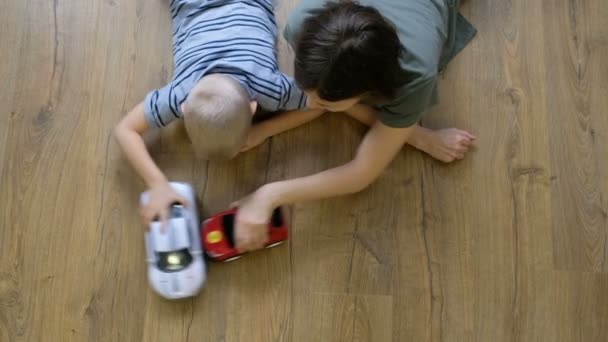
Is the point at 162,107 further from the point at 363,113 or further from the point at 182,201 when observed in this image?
the point at 363,113

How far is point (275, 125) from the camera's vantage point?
3.39 feet

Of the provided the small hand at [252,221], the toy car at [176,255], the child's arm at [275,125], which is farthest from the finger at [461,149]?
the toy car at [176,255]

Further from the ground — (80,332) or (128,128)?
(128,128)

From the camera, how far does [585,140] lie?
1040 mm

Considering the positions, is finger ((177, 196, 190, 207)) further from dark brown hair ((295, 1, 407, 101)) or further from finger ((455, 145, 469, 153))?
finger ((455, 145, 469, 153))

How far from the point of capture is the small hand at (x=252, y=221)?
3.08 feet

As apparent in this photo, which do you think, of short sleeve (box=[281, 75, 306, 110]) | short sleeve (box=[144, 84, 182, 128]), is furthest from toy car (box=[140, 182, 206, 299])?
short sleeve (box=[281, 75, 306, 110])

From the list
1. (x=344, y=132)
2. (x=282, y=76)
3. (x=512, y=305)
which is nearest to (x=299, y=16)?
(x=282, y=76)

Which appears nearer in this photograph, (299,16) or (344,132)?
(299,16)

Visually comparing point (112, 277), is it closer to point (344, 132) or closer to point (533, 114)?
point (344, 132)

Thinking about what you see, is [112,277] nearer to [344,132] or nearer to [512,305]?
[344,132]

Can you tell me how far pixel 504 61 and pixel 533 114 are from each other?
0.40 feet

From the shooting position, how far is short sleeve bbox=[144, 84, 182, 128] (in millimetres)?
953

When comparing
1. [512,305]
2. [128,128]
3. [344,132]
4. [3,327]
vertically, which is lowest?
[512,305]
